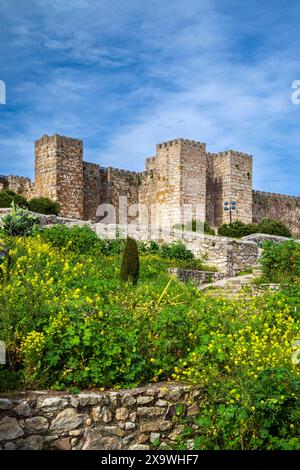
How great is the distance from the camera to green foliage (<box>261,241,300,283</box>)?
14992 mm

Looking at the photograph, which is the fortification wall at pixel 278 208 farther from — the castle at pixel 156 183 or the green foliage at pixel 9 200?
the green foliage at pixel 9 200

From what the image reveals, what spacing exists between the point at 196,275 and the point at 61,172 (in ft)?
62.1

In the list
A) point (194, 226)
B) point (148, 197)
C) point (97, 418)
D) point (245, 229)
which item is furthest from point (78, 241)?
point (148, 197)

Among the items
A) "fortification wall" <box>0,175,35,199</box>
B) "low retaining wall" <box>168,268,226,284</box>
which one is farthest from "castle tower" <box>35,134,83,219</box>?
Result: "low retaining wall" <box>168,268,226,284</box>

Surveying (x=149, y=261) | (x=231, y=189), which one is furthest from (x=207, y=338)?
(x=231, y=189)

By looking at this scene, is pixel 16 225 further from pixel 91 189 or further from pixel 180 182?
pixel 91 189

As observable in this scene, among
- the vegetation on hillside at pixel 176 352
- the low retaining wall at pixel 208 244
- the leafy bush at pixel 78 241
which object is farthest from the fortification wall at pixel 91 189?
the vegetation on hillside at pixel 176 352

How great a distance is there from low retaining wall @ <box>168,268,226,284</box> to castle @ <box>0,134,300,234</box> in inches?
676

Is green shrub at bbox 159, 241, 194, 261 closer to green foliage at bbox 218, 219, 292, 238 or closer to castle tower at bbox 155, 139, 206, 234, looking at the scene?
green foliage at bbox 218, 219, 292, 238

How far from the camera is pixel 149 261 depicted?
16.3 metres

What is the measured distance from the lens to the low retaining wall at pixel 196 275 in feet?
52.1

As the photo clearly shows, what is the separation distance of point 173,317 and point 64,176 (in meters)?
27.2

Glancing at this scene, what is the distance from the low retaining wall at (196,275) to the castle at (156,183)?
17.2m

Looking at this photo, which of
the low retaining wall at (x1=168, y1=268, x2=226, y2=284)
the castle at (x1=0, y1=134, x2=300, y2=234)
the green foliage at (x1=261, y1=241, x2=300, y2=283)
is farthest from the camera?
the castle at (x1=0, y1=134, x2=300, y2=234)
